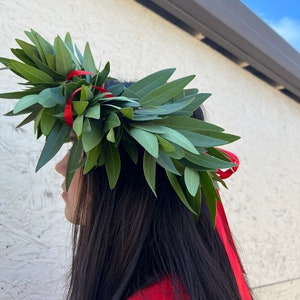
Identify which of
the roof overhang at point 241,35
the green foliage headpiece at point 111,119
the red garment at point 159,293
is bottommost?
the red garment at point 159,293

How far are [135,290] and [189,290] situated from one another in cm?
10

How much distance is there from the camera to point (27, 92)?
0.70 metres

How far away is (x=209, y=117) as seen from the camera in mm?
1966

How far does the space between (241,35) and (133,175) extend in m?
1.62

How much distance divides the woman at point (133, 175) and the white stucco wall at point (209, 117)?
29 centimetres

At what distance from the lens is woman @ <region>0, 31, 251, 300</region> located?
0.66 metres

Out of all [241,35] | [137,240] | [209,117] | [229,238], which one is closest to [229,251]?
[229,238]

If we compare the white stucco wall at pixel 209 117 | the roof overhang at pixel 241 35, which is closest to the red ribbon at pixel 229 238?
the white stucco wall at pixel 209 117

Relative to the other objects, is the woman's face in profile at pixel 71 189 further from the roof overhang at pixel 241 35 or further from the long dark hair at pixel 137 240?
the roof overhang at pixel 241 35

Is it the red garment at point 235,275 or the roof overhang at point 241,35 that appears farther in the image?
the roof overhang at point 241,35

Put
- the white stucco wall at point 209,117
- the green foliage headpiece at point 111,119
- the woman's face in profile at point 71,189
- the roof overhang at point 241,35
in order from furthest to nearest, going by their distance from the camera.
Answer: the roof overhang at point 241,35 → the white stucco wall at point 209,117 → the woman's face in profile at point 71,189 → the green foliage headpiece at point 111,119

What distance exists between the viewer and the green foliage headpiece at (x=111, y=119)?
0.64 metres

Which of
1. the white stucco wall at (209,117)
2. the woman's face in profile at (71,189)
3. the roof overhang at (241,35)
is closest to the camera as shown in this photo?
the woman's face in profile at (71,189)

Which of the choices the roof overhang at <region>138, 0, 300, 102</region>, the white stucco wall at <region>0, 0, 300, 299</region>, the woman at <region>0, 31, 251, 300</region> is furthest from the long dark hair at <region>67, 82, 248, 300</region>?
the roof overhang at <region>138, 0, 300, 102</region>
